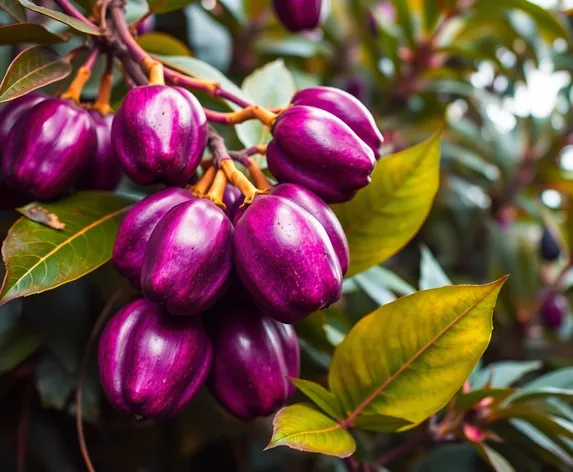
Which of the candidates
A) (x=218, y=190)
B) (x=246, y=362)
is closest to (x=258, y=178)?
(x=218, y=190)

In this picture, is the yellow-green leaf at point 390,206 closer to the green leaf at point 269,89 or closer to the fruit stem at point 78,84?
the green leaf at point 269,89

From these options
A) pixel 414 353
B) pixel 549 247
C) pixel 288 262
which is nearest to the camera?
pixel 288 262

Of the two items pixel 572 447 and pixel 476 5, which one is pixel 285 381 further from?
pixel 476 5

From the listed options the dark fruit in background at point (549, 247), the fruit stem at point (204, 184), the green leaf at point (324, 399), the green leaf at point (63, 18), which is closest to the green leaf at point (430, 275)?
the green leaf at point (324, 399)

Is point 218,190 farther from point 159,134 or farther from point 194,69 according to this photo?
point 194,69

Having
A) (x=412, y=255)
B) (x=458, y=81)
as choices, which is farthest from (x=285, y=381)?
(x=458, y=81)
